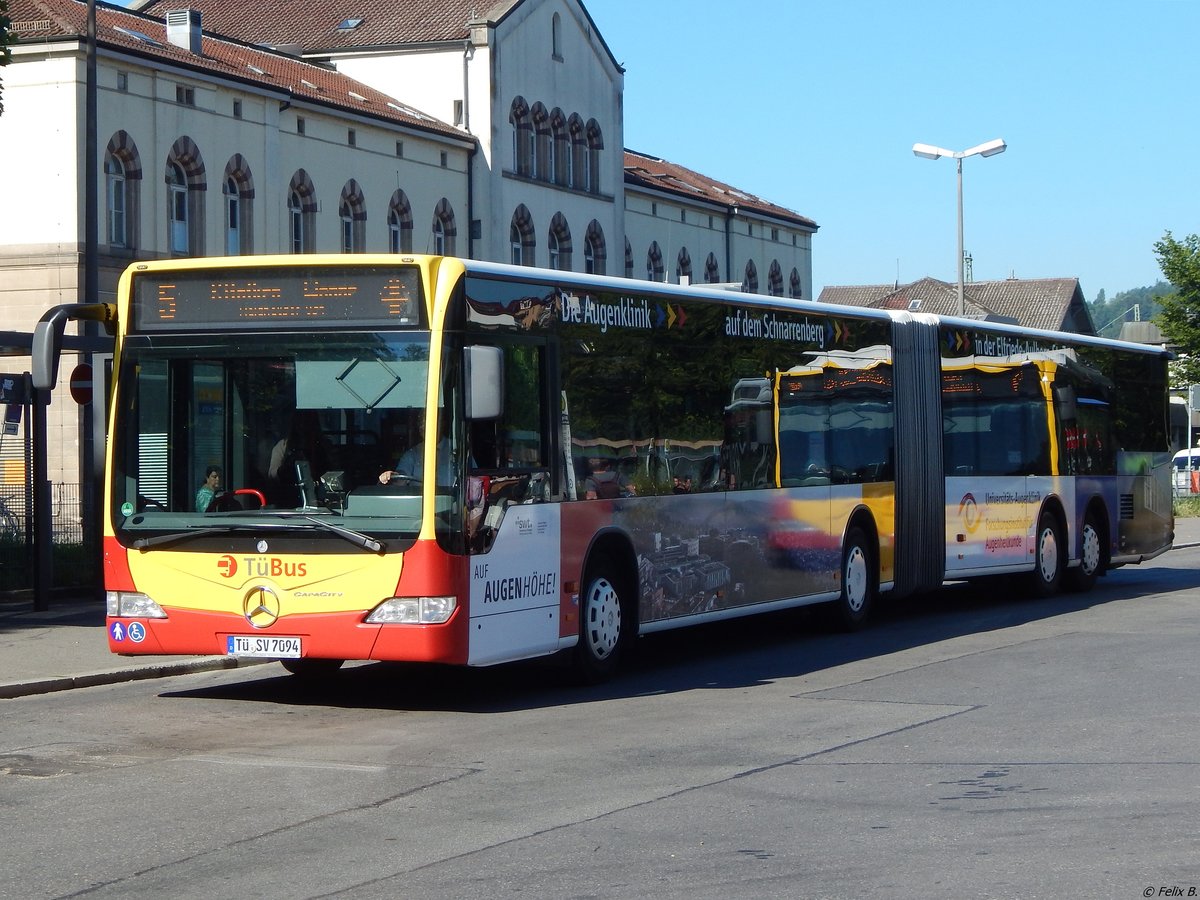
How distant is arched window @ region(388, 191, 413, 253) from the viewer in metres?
47.8

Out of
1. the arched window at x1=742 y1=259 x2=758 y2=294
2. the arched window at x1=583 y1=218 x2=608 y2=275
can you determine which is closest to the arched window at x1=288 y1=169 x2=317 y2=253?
the arched window at x1=583 y1=218 x2=608 y2=275

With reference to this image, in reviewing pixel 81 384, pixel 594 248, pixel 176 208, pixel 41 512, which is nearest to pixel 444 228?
pixel 594 248

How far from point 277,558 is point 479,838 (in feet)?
14.3

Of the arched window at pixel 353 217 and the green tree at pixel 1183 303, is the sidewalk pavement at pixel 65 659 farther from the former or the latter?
the green tree at pixel 1183 303

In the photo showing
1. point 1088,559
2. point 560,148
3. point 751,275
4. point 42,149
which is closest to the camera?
point 1088,559

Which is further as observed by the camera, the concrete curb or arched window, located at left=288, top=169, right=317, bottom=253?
arched window, located at left=288, top=169, right=317, bottom=253

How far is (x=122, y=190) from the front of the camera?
3878 centimetres

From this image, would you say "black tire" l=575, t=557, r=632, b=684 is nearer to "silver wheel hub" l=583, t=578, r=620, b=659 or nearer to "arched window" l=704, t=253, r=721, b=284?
"silver wheel hub" l=583, t=578, r=620, b=659

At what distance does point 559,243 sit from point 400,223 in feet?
27.7

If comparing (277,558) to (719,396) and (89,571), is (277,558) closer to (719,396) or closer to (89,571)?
(719,396)

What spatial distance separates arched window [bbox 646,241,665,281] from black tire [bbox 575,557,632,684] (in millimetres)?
49449

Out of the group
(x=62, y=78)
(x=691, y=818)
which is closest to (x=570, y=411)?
(x=691, y=818)

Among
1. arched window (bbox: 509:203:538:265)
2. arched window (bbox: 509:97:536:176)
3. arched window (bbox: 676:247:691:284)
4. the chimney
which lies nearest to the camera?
the chimney

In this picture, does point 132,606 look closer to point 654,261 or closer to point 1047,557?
point 1047,557
